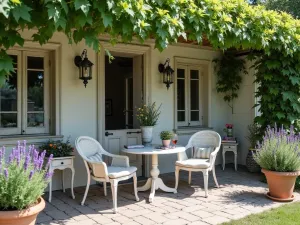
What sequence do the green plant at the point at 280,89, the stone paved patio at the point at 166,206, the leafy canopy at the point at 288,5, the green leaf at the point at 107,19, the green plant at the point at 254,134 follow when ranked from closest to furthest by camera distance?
the green leaf at the point at 107,19
the stone paved patio at the point at 166,206
the green plant at the point at 280,89
the green plant at the point at 254,134
the leafy canopy at the point at 288,5

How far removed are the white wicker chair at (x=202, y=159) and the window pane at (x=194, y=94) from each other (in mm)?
1395

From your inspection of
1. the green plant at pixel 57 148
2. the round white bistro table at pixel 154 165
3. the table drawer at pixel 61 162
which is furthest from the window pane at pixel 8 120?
the round white bistro table at pixel 154 165

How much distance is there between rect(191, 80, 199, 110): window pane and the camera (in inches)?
260

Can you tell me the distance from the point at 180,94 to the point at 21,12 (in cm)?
434

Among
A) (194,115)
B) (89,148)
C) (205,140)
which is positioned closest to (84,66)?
(89,148)

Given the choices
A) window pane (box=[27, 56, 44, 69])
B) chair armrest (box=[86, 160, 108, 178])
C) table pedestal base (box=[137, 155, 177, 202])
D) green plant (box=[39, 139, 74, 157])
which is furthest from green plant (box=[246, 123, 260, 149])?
window pane (box=[27, 56, 44, 69])

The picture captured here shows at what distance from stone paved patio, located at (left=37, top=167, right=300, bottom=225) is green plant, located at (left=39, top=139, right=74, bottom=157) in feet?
2.13

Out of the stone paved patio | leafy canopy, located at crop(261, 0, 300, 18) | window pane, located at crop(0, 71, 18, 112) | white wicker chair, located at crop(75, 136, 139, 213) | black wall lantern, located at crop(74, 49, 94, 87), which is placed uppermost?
leafy canopy, located at crop(261, 0, 300, 18)

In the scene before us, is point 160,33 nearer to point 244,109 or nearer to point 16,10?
point 16,10

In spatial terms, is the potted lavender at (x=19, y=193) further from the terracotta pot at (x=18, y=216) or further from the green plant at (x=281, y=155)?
the green plant at (x=281, y=155)

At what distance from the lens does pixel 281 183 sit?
13.5 ft

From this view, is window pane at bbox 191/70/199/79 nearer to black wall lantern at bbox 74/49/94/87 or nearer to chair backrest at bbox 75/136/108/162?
black wall lantern at bbox 74/49/94/87

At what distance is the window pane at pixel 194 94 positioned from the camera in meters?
6.61

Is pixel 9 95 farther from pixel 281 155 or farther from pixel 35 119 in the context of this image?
pixel 281 155
